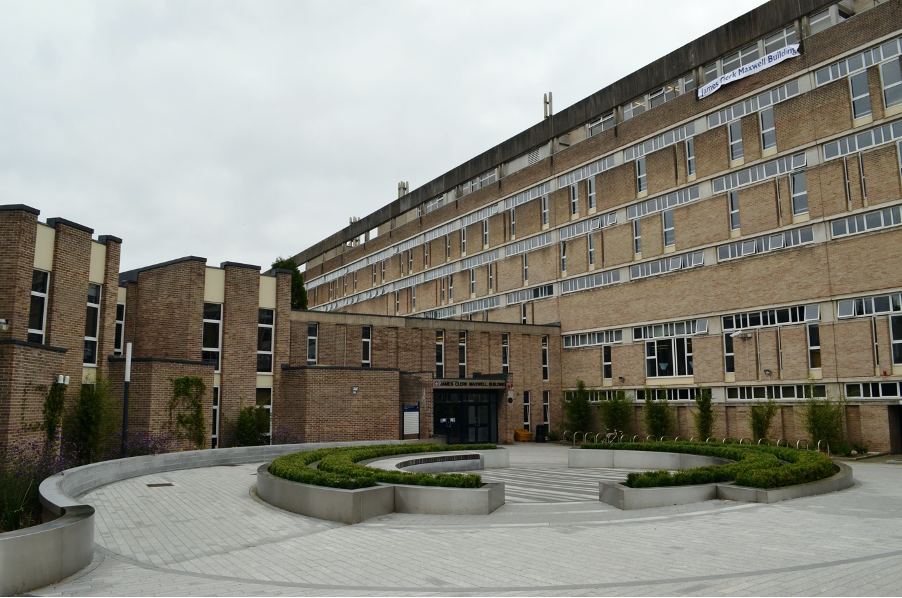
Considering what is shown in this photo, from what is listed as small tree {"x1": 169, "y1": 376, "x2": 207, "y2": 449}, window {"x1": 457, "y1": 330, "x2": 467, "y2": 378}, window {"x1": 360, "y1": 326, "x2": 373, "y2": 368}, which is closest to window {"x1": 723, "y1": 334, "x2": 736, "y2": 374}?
window {"x1": 457, "y1": 330, "x2": 467, "y2": 378}

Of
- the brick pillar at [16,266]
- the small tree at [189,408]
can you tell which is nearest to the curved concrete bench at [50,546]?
the brick pillar at [16,266]

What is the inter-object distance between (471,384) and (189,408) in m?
16.8

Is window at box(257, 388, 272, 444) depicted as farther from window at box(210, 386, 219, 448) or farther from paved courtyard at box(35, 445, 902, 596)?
paved courtyard at box(35, 445, 902, 596)

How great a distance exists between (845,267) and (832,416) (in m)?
6.27

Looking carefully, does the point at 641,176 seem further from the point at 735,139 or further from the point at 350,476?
the point at 350,476

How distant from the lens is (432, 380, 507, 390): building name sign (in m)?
35.5

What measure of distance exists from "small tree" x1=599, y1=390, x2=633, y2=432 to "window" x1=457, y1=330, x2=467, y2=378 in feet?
26.8

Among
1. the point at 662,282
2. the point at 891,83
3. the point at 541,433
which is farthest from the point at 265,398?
the point at 891,83

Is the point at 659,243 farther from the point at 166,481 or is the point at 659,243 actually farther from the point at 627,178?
the point at 166,481

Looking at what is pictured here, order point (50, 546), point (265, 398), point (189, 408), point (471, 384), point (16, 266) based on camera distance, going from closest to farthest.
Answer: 1. point (50, 546)
2. point (16, 266)
3. point (189, 408)
4. point (265, 398)
5. point (471, 384)

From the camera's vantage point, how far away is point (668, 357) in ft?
120

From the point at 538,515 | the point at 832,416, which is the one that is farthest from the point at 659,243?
the point at 538,515

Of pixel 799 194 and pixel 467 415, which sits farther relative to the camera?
pixel 467 415

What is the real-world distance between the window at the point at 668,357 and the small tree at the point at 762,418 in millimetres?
5034
